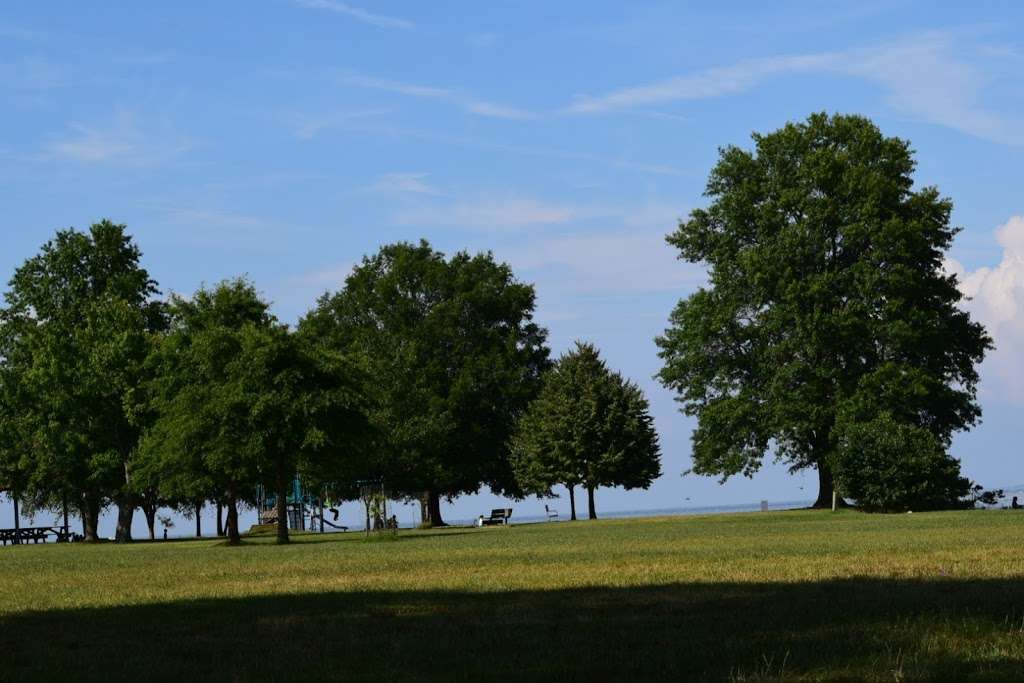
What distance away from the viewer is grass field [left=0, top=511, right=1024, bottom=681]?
10.4 m

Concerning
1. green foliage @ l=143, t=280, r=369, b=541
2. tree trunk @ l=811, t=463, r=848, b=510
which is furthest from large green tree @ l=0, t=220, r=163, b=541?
tree trunk @ l=811, t=463, r=848, b=510

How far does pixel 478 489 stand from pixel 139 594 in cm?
6881

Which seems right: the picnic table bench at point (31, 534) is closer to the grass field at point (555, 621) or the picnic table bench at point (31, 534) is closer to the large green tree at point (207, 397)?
the large green tree at point (207, 397)

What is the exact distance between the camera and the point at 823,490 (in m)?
70.8

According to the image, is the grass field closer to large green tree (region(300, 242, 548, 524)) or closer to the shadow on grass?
the shadow on grass

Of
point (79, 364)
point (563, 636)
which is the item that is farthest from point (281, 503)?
point (563, 636)

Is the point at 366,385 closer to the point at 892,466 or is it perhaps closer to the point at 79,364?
the point at 79,364

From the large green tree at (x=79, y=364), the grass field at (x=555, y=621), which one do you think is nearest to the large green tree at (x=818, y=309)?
the large green tree at (x=79, y=364)

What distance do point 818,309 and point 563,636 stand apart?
54.6 meters

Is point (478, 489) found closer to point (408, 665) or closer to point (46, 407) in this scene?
point (46, 407)

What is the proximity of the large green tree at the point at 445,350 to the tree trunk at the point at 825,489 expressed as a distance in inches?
839

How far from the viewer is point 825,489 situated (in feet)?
232

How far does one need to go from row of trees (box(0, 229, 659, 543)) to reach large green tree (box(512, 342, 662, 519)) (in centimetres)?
10

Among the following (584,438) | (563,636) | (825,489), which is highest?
(584,438)
